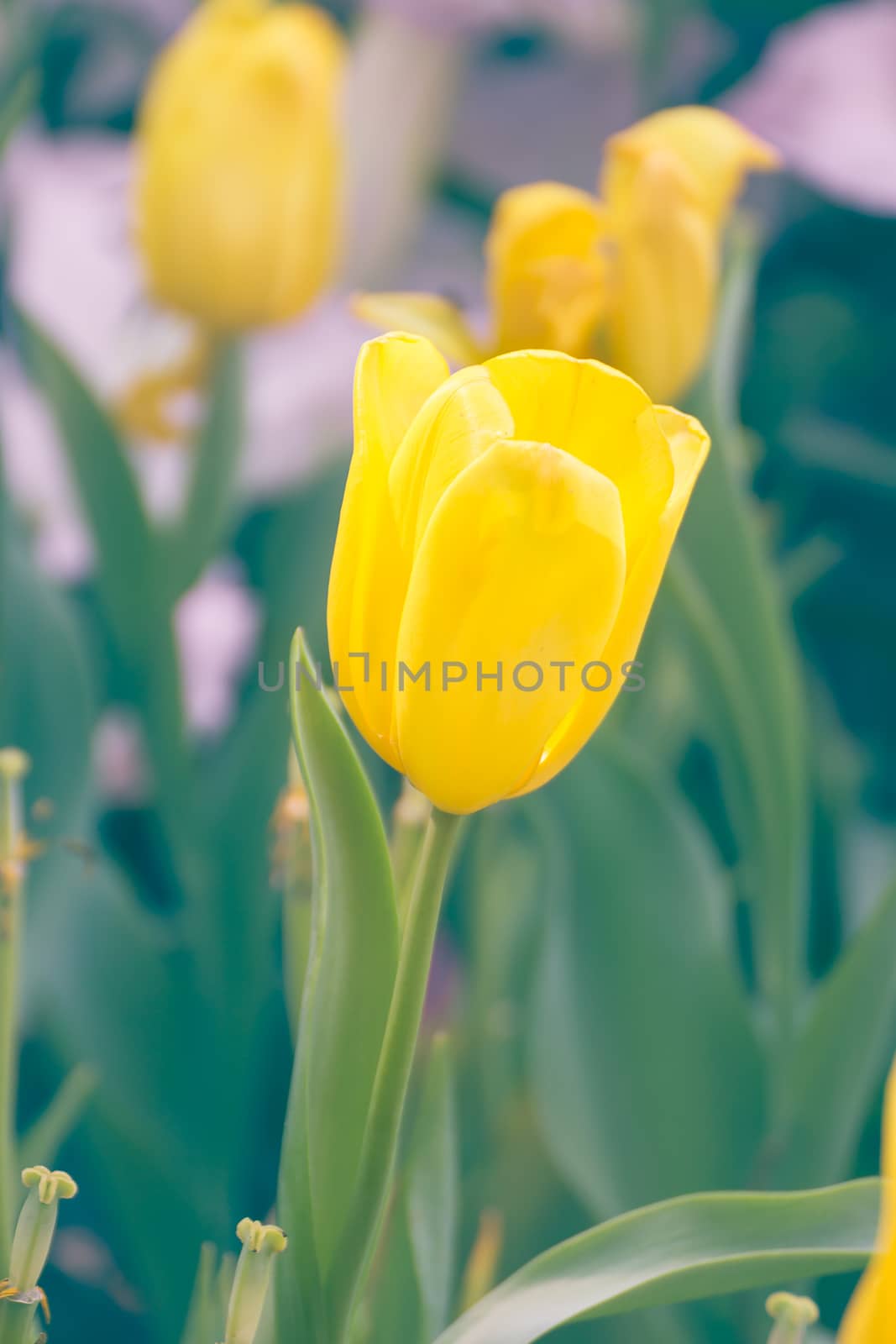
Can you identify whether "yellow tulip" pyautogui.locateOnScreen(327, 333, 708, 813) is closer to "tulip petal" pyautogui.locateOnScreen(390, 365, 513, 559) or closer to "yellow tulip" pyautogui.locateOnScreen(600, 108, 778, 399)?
"tulip petal" pyautogui.locateOnScreen(390, 365, 513, 559)

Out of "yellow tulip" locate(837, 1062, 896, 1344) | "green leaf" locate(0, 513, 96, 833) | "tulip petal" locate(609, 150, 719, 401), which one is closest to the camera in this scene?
"yellow tulip" locate(837, 1062, 896, 1344)

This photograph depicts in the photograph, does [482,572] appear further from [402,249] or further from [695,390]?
[402,249]

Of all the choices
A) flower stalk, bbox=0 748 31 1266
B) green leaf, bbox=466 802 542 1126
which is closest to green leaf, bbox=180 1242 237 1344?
flower stalk, bbox=0 748 31 1266

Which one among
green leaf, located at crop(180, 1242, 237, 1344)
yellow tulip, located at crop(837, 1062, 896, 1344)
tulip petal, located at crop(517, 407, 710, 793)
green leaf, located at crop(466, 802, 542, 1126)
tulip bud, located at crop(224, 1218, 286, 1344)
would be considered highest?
tulip petal, located at crop(517, 407, 710, 793)

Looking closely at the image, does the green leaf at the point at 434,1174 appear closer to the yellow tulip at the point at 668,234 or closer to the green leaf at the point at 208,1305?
the green leaf at the point at 208,1305

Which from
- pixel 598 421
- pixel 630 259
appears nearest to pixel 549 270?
pixel 630 259

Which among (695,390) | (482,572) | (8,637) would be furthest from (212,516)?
(482,572)

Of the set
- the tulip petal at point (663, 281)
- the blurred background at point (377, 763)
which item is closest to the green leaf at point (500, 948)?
the blurred background at point (377, 763)

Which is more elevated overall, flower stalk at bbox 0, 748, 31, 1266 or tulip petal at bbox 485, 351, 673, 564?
tulip petal at bbox 485, 351, 673, 564
